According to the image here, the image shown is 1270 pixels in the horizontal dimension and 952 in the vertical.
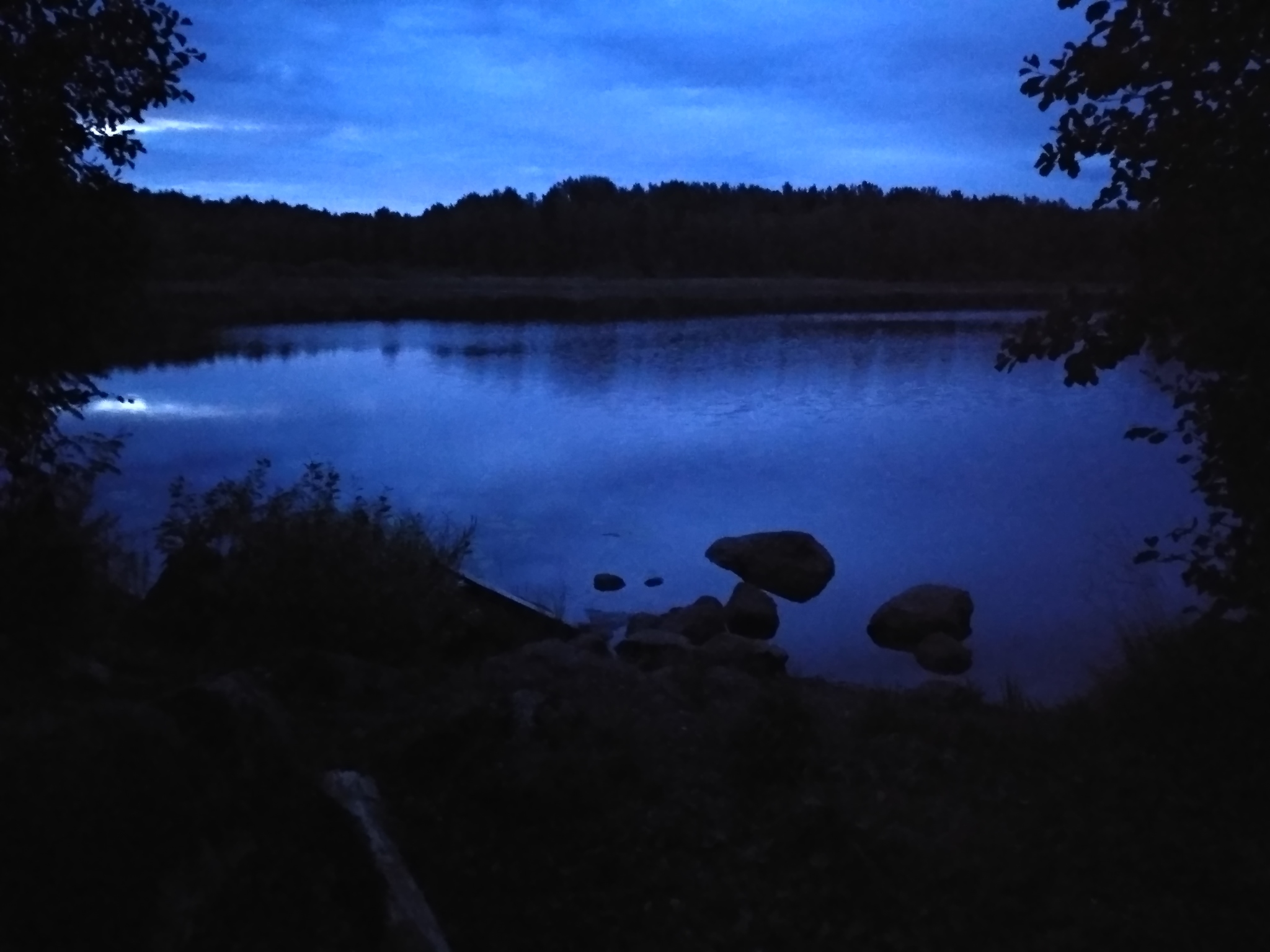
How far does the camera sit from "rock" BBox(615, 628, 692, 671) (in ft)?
34.7

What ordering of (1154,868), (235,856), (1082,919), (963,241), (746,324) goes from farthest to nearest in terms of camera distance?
(963,241) < (746,324) < (1154,868) < (1082,919) < (235,856)

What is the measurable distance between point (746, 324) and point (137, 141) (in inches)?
1779

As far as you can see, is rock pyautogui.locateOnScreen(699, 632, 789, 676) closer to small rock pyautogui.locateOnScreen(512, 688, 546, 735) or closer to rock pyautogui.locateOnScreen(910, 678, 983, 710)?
rock pyautogui.locateOnScreen(910, 678, 983, 710)

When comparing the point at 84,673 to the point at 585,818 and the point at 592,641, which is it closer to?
the point at 585,818

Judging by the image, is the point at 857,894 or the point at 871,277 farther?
the point at 871,277

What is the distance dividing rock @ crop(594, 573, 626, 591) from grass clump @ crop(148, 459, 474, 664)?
631 cm

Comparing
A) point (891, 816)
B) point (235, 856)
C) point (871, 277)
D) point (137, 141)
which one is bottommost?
point (871, 277)

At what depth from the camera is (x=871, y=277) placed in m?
68.9

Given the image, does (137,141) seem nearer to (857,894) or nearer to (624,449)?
(857,894)

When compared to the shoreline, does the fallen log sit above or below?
above

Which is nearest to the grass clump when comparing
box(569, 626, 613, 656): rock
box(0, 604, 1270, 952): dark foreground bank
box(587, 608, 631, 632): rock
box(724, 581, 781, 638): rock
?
box(569, 626, 613, 656): rock

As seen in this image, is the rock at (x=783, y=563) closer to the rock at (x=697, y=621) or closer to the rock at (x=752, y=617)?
the rock at (x=752, y=617)

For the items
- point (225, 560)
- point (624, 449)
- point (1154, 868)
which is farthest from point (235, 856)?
point (624, 449)

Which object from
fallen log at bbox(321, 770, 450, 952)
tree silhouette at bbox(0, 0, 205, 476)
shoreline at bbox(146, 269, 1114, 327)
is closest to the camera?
fallen log at bbox(321, 770, 450, 952)
